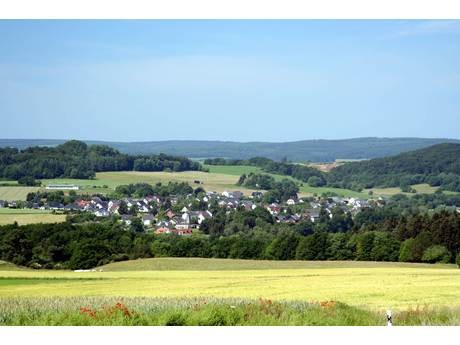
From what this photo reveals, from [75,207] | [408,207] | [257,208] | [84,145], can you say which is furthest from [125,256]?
[408,207]

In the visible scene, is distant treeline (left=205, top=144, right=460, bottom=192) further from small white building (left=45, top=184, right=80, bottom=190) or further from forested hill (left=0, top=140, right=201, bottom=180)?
small white building (left=45, top=184, right=80, bottom=190)

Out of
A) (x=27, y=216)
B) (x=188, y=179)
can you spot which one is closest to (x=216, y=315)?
(x=27, y=216)

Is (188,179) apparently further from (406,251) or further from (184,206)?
(406,251)

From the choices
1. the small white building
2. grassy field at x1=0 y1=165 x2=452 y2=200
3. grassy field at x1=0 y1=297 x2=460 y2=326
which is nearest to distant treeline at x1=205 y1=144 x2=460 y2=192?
grassy field at x1=0 y1=165 x2=452 y2=200

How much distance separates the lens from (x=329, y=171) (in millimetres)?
27281

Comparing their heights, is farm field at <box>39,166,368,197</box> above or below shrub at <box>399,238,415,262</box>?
above

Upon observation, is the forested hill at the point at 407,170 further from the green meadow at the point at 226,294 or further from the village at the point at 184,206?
the green meadow at the point at 226,294

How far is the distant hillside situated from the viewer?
16.6 m

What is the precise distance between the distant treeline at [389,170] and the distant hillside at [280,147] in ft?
1.72

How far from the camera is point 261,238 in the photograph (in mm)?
23188

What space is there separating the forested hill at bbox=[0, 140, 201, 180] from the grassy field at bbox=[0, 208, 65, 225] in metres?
1.00

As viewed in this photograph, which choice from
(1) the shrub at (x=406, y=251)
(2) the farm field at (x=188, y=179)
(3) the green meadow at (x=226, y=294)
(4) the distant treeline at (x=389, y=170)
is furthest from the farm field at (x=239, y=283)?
(1) the shrub at (x=406, y=251)

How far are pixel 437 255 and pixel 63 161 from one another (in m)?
13.0

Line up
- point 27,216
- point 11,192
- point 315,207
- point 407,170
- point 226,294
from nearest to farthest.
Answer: point 226,294
point 11,192
point 27,216
point 407,170
point 315,207
